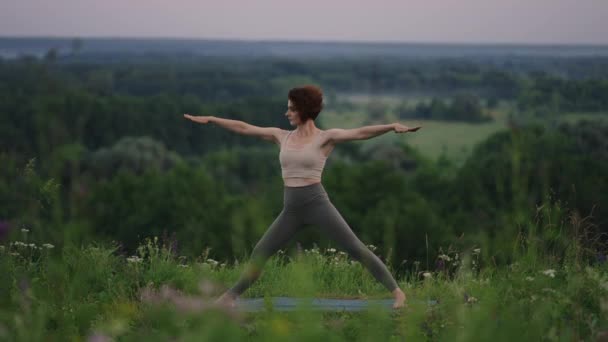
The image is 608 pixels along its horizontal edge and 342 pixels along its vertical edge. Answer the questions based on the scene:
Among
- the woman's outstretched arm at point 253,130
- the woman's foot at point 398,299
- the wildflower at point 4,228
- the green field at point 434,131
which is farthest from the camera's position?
the green field at point 434,131

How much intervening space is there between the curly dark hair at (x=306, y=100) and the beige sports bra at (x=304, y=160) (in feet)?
0.60

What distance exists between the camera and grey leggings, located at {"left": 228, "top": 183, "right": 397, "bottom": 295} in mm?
5348

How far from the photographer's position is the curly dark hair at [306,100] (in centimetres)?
536

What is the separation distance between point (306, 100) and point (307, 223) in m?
0.79

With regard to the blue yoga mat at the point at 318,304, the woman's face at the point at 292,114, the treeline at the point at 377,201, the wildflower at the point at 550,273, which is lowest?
the treeline at the point at 377,201

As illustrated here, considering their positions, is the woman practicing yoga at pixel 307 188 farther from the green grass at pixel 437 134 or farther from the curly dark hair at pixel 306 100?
the green grass at pixel 437 134

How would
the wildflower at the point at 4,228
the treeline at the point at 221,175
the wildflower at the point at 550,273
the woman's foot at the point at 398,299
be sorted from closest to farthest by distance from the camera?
the wildflower at the point at 550,273 → the woman's foot at the point at 398,299 → the wildflower at the point at 4,228 → the treeline at the point at 221,175

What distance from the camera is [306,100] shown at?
5367 mm

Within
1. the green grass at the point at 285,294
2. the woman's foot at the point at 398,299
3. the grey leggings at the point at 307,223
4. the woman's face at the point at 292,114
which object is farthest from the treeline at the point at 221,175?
the woman's foot at the point at 398,299

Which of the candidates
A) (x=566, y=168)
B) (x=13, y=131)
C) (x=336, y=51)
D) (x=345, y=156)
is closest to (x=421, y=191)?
(x=566, y=168)

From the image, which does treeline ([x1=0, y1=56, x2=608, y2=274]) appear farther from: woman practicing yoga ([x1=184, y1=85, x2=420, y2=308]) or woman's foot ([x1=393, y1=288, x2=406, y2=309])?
woman's foot ([x1=393, y1=288, x2=406, y2=309])

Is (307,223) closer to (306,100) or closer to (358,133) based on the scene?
(358,133)

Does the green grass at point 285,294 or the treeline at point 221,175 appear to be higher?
the green grass at point 285,294

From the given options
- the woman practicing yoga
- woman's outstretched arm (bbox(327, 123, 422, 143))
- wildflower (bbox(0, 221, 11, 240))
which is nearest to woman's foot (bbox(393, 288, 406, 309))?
the woman practicing yoga
